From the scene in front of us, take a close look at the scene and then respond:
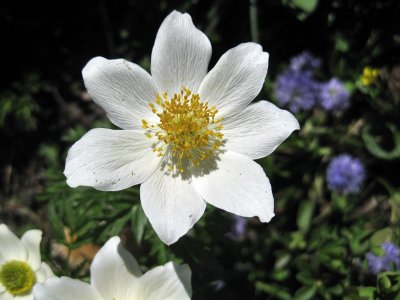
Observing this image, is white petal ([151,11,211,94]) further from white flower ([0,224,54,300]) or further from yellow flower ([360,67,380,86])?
yellow flower ([360,67,380,86])

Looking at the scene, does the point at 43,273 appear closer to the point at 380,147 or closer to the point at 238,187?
the point at 238,187

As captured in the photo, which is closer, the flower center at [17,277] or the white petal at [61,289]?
the white petal at [61,289]

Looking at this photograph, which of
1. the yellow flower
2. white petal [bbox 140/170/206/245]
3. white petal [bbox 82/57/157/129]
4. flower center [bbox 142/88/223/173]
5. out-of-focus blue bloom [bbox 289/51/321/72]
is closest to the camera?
white petal [bbox 140/170/206/245]

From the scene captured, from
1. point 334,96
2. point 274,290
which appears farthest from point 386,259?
point 334,96

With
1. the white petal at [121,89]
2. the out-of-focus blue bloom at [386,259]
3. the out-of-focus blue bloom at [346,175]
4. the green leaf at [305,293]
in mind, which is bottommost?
the green leaf at [305,293]

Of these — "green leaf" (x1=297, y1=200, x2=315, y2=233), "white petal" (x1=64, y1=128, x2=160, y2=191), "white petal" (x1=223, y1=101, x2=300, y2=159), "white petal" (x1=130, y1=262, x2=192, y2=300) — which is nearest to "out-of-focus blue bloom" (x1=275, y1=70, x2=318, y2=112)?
"green leaf" (x1=297, y1=200, x2=315, y2=233)

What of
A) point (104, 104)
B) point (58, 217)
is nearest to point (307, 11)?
point (104, 104)

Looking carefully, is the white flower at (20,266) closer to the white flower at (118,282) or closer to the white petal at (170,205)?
the white flower at (118,282)

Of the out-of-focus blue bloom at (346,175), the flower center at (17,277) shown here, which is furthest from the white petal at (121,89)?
the out-of-focus blue bloom at (346,175)
